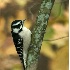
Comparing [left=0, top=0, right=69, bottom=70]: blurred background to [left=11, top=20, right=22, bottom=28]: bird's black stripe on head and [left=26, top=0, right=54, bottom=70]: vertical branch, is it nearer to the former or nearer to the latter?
[left=11, top=20, right=22, bottom=28]: bird's black stripe on head

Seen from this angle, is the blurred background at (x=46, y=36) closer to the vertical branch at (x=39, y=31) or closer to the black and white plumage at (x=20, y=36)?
the black and white plumage at (x=20, y=36)

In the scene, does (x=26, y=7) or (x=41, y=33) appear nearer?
(x=41, y=33)

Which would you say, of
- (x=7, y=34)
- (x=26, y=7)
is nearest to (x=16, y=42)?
(x=7, y=34)

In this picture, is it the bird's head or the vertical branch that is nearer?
the vertical branch

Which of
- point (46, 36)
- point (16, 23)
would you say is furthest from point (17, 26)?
point (46, 36)

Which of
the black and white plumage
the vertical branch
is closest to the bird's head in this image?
the black and white plumage

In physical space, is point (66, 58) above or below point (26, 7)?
below

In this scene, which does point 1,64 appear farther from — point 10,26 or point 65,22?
point 65,22

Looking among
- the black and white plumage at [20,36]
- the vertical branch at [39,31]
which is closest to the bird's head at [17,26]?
the black and white plumage at [20,36]

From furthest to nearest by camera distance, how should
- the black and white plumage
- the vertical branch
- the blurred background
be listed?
the blurred background, the black and white plumage, the vertical branch
